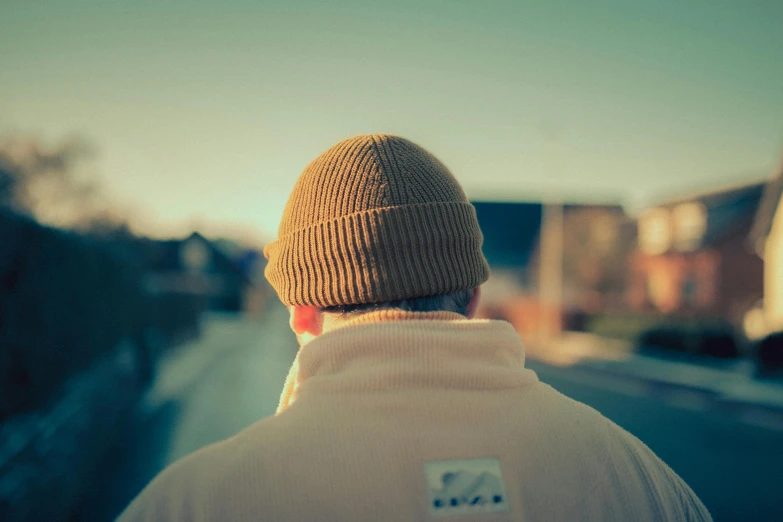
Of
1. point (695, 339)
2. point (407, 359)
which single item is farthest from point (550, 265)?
point (407, 359)

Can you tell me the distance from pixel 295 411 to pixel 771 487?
25.9ft

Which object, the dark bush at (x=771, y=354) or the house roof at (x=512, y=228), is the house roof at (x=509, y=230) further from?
the dark bush at (x=771, y=354)

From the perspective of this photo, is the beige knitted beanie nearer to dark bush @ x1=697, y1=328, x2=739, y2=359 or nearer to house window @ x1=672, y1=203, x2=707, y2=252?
dark bush @ x1=697, y1=328, x2=739, y2=359

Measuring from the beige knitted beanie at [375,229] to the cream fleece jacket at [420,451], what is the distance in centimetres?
17

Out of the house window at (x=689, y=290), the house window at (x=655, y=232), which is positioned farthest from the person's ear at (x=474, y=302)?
the house window at (x=655, y=232)

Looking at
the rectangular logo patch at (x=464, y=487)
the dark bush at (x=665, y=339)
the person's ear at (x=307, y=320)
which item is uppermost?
the person's ear at (x=307, y=320)

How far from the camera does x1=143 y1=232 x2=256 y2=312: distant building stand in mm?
40406

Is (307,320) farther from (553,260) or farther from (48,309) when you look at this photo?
(553,260)

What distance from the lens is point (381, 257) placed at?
155cm

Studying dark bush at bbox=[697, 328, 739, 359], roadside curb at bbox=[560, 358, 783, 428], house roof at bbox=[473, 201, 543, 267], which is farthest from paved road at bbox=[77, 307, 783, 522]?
house roof at bbox=[473, 201, 543, 267]

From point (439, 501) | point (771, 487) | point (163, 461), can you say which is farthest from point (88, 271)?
point (439, 501)

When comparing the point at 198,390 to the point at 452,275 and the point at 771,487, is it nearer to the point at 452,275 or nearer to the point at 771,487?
the point at 771,487

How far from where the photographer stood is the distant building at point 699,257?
33.1 meters

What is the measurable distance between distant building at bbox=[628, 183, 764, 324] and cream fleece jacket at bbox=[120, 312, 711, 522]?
97.9 feet
